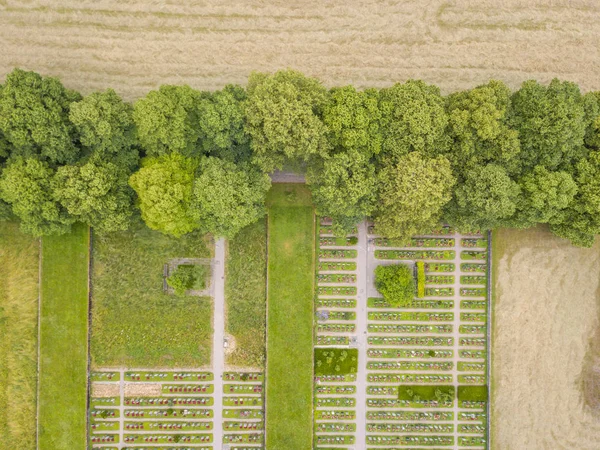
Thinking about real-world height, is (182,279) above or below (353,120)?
below

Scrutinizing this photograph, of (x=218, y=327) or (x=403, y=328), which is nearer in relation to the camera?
(x=218, y=327)

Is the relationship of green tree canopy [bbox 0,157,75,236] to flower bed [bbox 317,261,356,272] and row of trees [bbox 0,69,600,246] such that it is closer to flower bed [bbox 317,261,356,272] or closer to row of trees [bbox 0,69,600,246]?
row of trees [bbox 0,69,600,246]

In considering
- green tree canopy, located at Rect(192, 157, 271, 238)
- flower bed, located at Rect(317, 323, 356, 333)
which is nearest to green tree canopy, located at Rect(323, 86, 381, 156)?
green tree canopy, located at Rect(192, 157, 271, 238)

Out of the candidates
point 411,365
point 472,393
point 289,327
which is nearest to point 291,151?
point 289,327

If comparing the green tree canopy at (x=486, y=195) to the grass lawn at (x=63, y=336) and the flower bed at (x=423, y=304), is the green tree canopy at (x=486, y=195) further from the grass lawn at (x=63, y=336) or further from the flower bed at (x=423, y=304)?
the grass lawn at (x=63, y=336)

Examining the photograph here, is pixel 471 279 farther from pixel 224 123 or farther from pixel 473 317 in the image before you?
pixel 224 123

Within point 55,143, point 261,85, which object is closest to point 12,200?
point 55,143
